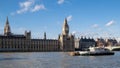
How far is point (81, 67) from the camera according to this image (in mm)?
47219

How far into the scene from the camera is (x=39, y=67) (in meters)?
47.0

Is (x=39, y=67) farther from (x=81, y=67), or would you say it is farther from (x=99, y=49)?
(x=99, y=49)

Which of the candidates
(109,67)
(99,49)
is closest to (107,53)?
(99,49)

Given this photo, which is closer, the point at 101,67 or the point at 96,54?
the point at 101,67

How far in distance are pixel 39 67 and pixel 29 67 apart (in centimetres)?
143

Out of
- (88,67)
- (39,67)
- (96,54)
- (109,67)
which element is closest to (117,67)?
(109,67)

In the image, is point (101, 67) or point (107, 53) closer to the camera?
point (101, 67)

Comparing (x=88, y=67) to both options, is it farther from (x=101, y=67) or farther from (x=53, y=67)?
(x=53, y=67)

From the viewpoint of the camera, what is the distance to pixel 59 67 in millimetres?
47406

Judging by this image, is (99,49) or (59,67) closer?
(59,67)

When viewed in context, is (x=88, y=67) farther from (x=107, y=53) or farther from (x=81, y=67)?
(x=107, y=53)

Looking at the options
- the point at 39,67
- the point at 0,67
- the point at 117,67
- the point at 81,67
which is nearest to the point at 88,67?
the point at 81,67

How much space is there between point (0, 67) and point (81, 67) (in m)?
11.5

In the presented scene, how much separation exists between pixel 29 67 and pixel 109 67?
455 inches
